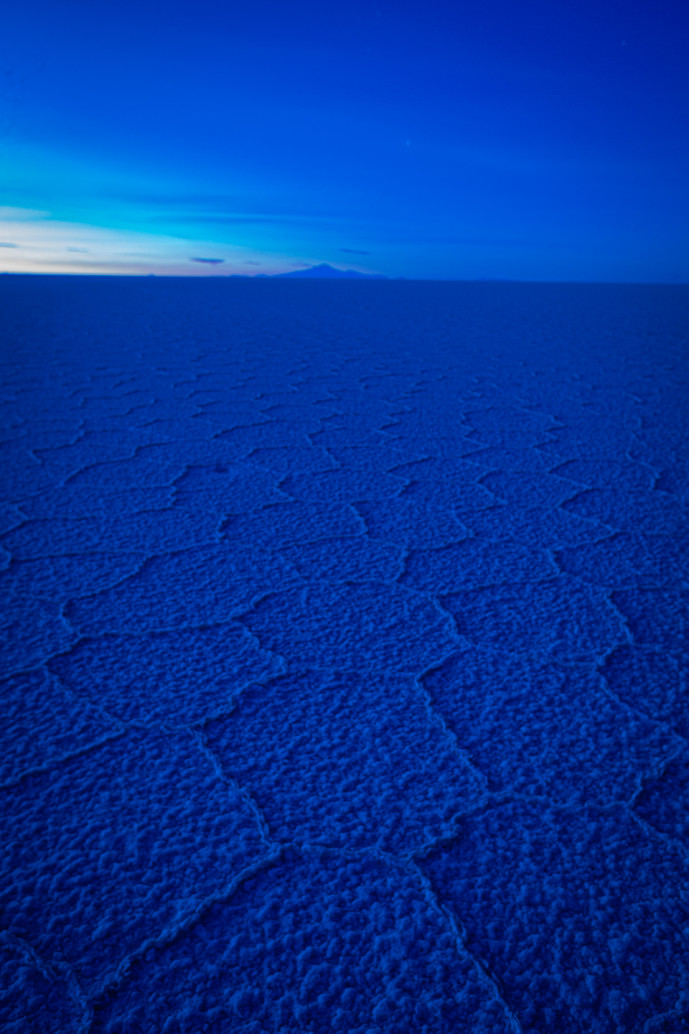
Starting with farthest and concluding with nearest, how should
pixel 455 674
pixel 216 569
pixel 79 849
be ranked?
1. pixel 216 569
2. pixel 455 674
3. pixel 79 849

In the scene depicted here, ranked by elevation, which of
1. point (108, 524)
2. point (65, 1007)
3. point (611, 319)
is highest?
point (611, 319)

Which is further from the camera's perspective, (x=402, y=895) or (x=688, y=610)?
(x=688, y=610)

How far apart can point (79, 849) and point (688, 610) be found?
40.9 inches

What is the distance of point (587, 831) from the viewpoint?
2.36 feet

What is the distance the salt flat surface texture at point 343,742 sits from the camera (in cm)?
58

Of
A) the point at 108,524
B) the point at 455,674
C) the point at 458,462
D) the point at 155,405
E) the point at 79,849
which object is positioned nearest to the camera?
the point at 79,849

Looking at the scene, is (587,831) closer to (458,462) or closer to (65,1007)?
(65,1007)

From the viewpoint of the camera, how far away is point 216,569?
1.28 meters

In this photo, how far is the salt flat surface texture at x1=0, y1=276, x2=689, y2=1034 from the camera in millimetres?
583

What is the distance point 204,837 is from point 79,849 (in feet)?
0.44

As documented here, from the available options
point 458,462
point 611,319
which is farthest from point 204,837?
point 611,319

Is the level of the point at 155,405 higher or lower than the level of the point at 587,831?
higher

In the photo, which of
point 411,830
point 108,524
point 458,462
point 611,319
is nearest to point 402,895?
point 411,830

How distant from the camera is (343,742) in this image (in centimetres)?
84
